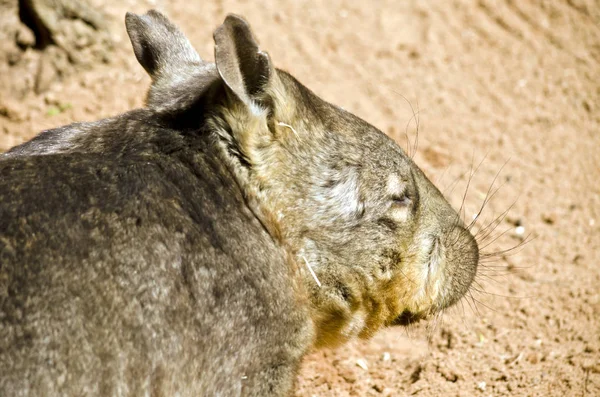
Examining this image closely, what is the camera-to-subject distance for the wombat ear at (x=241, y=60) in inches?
93.4

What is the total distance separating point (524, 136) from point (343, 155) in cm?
271

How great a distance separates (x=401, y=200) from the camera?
286 centimetres

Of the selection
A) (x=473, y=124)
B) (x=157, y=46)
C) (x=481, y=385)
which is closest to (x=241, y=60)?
(x=157, y=46)

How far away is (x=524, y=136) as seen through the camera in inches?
200

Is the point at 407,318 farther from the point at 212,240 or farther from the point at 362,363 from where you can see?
the point at 212,240

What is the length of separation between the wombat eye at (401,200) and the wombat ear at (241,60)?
67 centimetres

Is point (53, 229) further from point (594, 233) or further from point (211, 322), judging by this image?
point (594, 233)

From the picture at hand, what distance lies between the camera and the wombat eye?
2.83 meters

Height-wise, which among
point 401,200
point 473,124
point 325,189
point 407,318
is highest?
point 473,124

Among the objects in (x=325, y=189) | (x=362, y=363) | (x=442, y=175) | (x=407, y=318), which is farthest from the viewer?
(x=442, y=175)

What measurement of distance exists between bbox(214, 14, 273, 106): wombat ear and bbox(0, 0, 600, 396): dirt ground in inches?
59.7

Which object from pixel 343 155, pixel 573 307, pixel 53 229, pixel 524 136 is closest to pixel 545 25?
pixel 524 136

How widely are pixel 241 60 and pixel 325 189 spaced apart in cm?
56

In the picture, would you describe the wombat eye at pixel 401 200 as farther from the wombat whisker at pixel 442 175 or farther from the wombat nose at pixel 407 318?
the wombat whisker at pixel 442 175
